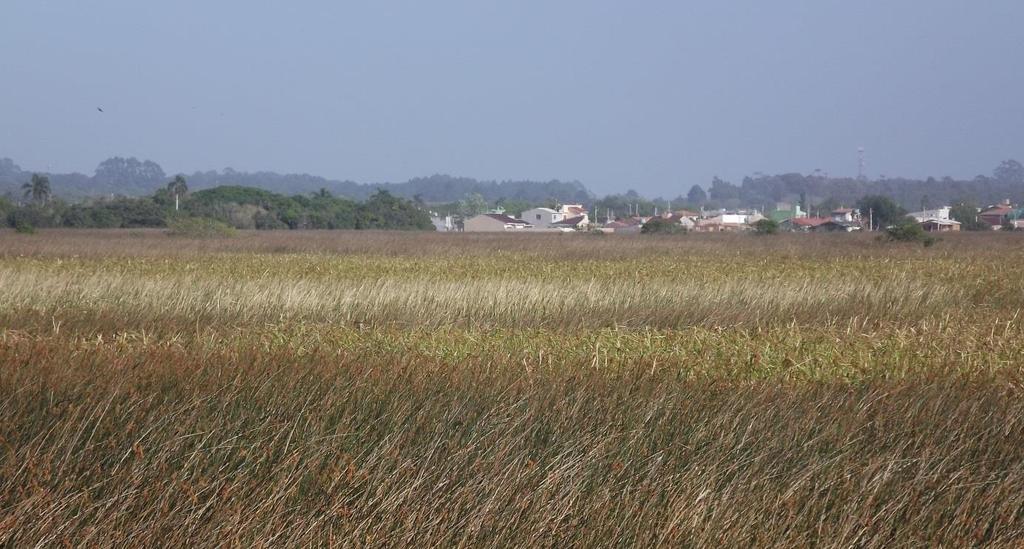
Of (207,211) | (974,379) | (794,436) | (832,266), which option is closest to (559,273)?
(832,266)

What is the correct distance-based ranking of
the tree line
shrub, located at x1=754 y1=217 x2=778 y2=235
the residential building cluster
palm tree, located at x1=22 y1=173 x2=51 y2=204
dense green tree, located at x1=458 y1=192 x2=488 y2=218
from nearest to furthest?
shrub, located at x1=754 y1=217 x2=778 y2=235 < the tree line < the residential building cluster < palm tree, located at x1=22 y1=173 x2=51 y2=204 < dense green tree, located at x1=458 y1=192 x2=488 y2=218

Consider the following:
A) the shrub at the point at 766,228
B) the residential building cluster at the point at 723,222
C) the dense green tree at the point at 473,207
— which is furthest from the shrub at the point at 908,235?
the dense green tree at the point at 473,207

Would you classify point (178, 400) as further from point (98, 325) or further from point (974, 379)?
point (98, 325)

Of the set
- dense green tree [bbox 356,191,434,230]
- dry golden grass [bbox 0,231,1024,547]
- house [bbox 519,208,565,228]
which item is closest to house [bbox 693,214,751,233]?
house [bbox 519,208,565,228]

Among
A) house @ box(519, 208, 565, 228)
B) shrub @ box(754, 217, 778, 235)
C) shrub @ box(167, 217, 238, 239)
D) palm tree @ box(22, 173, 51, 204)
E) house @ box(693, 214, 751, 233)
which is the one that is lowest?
house @ box(693, 214, 751, 233)

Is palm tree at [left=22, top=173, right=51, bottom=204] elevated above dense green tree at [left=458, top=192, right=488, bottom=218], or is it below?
above

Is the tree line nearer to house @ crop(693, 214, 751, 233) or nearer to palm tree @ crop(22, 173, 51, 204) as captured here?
palm tree @ crop(22, 173, 51, 204)

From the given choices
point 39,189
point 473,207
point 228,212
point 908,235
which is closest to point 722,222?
point 473,207

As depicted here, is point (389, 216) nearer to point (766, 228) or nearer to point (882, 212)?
point (766, 228)

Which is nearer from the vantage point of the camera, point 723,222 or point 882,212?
point 882,212

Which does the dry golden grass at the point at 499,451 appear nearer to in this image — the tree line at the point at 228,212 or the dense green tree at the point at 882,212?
the tree line at the point at 228,212

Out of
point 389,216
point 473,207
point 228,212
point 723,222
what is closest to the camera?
point 228,212

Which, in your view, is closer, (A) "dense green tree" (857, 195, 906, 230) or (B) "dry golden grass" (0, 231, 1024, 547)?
(B) "dry golden grass" (0, 231, 1024, 547)

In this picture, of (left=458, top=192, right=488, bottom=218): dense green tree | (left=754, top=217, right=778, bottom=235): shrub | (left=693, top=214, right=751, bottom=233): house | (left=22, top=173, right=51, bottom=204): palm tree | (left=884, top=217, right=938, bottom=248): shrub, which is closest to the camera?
(left=884, top=217, right=938, bottom=248): shrub
